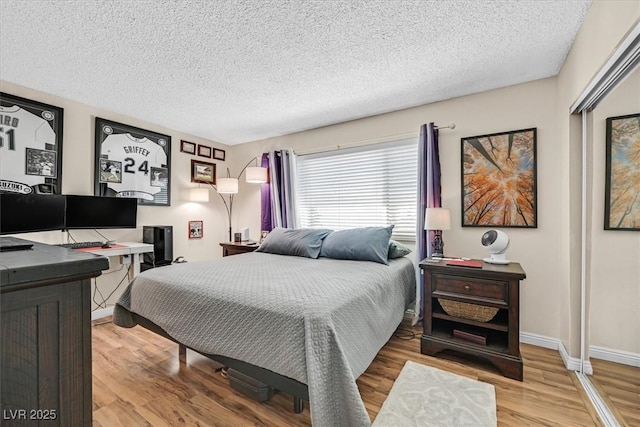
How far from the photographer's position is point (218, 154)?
4.64 m

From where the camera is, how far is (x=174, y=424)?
1.58 m

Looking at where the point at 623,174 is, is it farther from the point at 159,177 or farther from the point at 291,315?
the point at 159,177

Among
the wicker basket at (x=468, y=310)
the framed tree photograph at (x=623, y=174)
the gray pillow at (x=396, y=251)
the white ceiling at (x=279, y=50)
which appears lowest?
the wicker basket at (x=468, y=310)

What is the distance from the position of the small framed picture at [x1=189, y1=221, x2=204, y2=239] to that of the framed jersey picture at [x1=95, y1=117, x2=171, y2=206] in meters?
0.49

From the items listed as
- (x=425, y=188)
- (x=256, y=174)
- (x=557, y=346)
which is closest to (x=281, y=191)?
(x=256, y=174)

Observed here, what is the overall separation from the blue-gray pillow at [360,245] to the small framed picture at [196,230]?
2250 millimetres

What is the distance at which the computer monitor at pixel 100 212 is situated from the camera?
9.41 feet

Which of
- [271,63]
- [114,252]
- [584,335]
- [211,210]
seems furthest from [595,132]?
[211,210]

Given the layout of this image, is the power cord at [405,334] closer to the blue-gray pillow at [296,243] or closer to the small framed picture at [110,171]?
the blue-gray pillow at [296,243]

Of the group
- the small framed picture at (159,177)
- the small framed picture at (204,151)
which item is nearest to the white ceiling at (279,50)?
the small framed picture at (159,177)

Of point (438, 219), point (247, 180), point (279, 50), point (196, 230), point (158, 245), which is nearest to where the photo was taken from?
point (279, 50)

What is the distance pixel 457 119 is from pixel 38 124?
4.16m

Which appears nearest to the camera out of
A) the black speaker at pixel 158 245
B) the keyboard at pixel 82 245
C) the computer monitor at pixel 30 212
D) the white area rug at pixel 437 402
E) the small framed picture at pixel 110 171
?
the white area rug at pixel 437 402

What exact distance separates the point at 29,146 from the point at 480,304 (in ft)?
13.9
